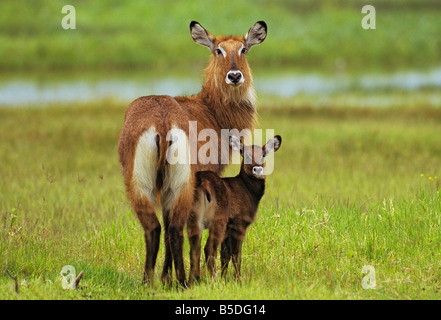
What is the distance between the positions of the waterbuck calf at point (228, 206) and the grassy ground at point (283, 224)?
22 centimetres

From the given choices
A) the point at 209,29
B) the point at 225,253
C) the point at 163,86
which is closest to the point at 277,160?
the point at 225,253

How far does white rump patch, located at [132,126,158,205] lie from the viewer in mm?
4770

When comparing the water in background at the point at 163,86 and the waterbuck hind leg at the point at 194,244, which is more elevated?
the water in background at the point at 163,86

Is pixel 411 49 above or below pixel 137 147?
above

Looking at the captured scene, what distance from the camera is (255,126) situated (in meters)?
6.34

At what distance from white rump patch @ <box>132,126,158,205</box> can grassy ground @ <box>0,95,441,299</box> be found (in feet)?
2.59

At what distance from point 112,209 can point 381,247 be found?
3173 mm

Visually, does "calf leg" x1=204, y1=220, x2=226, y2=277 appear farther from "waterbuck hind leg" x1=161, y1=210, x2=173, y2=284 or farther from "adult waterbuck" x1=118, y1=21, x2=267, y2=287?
"waterbuck hind leg" x1=161, y1=210, x2=173, y2=284

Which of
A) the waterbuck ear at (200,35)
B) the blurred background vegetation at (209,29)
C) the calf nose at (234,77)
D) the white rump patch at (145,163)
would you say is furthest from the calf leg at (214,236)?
the blurred background vegetation at (209,29)

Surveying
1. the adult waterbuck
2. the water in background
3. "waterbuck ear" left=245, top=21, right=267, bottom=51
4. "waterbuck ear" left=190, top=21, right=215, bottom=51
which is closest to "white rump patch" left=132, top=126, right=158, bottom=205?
the adult waterbuck

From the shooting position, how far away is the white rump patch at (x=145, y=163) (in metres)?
4.77

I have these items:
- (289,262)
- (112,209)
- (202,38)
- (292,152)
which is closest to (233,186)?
(289,262)

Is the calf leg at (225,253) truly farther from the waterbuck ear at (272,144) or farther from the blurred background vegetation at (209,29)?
the blurred background vegetation at (209,29)
